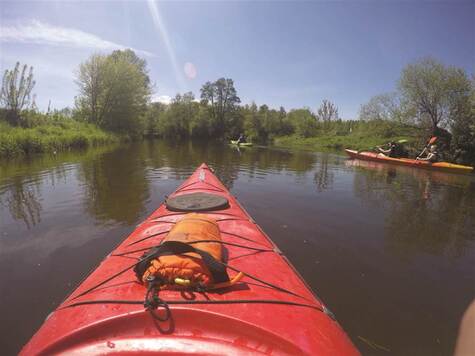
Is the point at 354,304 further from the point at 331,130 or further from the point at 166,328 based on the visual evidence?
the point at 331,130

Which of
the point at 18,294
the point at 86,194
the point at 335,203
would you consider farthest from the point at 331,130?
the point at 18,294

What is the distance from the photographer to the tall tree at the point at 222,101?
5181 cm

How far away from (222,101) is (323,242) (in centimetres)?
5096

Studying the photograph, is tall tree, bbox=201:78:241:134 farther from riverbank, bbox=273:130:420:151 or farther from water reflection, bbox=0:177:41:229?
water reflection, bbox=0:177:41:229

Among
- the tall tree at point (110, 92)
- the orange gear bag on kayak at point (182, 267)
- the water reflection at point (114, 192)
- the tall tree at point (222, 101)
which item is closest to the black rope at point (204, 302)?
the orange gear bag on kayak at point (182, 267)

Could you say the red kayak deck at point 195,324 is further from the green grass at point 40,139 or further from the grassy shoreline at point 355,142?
the grassy shoreline at point 355,142

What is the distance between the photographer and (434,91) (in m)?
23.3

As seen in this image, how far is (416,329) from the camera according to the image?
114 inches

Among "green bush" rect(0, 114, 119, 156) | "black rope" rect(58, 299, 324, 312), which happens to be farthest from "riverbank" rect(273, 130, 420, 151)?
"black rope" rect(58, 299, 324, 312)

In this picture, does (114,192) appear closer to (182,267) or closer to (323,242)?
(323,242)

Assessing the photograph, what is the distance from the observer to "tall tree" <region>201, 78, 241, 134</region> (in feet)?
170

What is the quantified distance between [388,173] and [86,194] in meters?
13.1

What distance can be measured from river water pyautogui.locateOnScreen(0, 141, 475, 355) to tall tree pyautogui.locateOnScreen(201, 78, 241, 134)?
142 feet

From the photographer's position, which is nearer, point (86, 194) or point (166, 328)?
point (166, 328)
